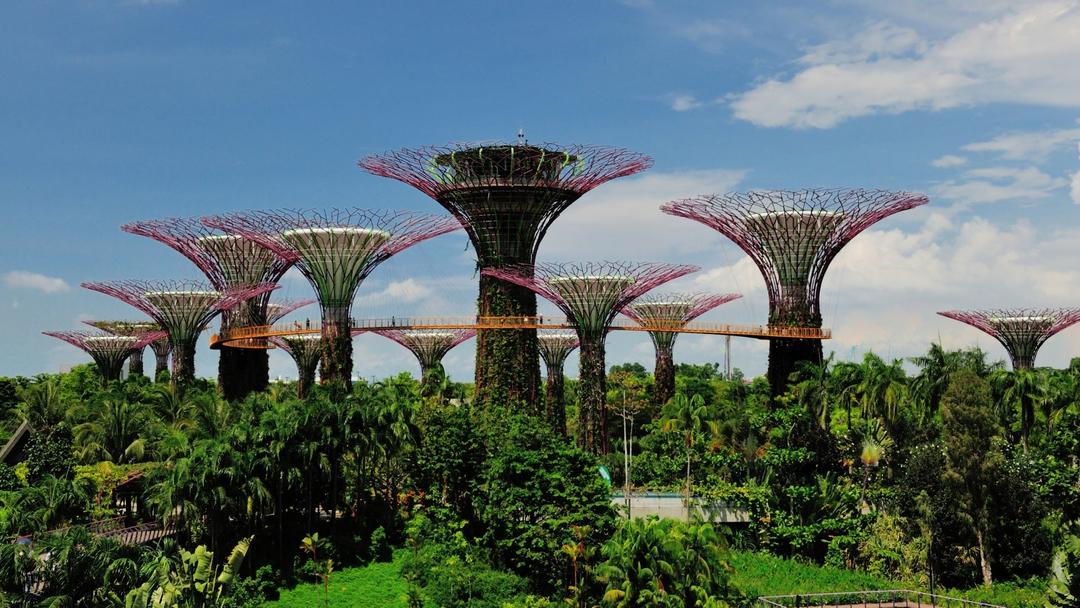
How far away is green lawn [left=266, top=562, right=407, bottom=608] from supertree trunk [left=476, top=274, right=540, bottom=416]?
46.4 feet

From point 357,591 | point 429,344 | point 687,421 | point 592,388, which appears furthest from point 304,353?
point 357,591

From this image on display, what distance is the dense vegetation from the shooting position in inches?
1123

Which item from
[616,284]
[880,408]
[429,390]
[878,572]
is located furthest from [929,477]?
[429,390]

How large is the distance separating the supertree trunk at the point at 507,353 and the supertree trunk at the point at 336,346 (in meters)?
6.23

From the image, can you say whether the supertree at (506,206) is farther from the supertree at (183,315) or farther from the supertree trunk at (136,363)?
the supertree trunk at (136,363)

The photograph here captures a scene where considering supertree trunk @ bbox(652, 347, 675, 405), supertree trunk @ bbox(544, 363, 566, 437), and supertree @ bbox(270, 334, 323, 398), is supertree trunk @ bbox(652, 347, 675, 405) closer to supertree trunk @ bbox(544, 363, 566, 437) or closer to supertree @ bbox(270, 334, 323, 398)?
supertree trunk @ bbox(544, 363, 566, 437)

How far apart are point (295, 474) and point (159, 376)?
185ft

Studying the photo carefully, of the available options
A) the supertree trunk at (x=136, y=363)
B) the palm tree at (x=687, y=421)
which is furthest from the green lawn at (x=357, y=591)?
the supertree trunk at (x=136, y=363)

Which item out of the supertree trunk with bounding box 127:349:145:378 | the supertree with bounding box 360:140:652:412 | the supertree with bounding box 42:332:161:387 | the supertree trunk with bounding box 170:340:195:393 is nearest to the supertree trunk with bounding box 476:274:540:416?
the supertree with bounding box 360:140:652:412

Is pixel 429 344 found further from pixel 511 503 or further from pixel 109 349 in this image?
pixel 511 503

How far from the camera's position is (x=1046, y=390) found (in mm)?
45219

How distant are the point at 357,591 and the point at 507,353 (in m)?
17.6

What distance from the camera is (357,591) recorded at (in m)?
32.7

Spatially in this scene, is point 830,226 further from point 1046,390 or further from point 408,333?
point 408,333
